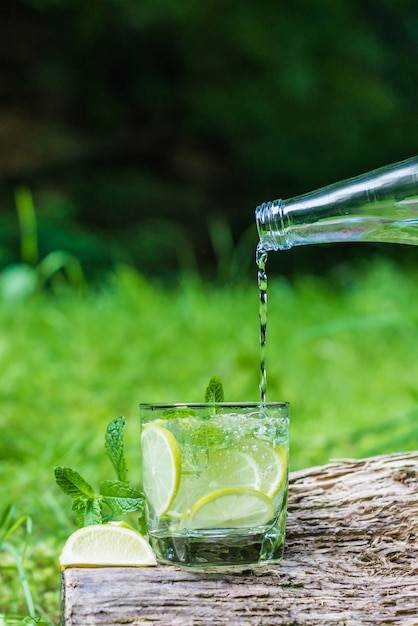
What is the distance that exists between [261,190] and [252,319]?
3.18 metres

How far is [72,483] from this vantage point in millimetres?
1149

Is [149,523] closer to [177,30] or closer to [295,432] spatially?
[295,432]

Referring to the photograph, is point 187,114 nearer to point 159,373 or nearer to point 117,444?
point 159,373

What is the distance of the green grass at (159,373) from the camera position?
82.1 inches

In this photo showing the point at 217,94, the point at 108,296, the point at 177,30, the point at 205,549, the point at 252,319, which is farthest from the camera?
the point at 217,94

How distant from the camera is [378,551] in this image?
1133 millimetres

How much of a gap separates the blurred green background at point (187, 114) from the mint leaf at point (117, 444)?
4.55 m

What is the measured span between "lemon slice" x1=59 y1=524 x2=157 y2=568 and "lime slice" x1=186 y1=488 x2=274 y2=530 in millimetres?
73

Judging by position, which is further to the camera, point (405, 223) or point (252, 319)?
point (252, 319)

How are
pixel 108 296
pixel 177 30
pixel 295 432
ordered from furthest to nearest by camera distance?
pixel 177 30, pixel 108 296, pixel 295 432

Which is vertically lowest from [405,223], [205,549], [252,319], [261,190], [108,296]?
[205,549]

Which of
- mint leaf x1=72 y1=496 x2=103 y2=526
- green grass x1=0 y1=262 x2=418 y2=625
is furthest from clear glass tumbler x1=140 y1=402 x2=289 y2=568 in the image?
green grass x1=0 y1=262 x2=418 y2=625

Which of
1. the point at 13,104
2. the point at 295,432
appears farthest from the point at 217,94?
the point at 295,432

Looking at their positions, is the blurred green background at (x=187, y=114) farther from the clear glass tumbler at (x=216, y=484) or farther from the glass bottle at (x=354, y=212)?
the clear glass tumbler at (x=216, y=484)
